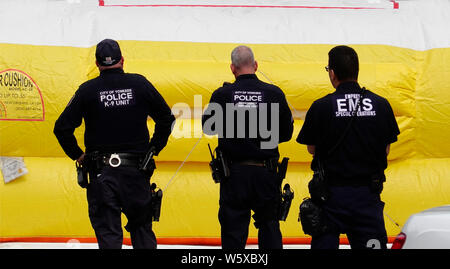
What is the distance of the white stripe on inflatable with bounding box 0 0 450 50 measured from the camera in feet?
19.4

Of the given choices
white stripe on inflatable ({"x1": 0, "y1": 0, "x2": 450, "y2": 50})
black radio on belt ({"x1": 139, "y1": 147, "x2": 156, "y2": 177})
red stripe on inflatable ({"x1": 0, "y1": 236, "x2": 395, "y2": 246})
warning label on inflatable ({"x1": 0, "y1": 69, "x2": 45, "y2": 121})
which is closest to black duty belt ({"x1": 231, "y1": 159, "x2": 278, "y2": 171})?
black radio on belt ({"x1": 139, "y1": 147, "x2": 156, "y2": 177})

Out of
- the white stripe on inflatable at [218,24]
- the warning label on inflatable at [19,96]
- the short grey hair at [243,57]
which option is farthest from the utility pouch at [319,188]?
the warning label on inflatable at [19,96]

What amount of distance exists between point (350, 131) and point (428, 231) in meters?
0.80

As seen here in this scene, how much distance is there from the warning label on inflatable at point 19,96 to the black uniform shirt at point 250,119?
1.95 meters

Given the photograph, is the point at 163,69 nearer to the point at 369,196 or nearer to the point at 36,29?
the point at 36,29

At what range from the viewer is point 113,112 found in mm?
4324

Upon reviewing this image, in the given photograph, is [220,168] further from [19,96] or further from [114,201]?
[19,96]

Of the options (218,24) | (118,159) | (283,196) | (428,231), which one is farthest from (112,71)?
(428,231)

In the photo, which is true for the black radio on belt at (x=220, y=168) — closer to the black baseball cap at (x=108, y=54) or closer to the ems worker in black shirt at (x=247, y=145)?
the ems worker in black shirt at (x=247, y=145)

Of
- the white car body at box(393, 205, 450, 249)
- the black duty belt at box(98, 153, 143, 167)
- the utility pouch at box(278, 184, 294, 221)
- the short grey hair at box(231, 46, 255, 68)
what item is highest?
the short grey hair at box(231, 46, 255, 68)

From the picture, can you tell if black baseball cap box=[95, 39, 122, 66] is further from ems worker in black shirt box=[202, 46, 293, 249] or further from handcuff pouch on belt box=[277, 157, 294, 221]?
handcuff pouch on belt box=[277, 157, 294, 221]

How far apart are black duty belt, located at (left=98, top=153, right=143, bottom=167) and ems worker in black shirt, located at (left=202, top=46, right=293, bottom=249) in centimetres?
49

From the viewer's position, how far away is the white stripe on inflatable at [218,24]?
5.92 metres

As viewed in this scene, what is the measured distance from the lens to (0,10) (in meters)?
5.96
